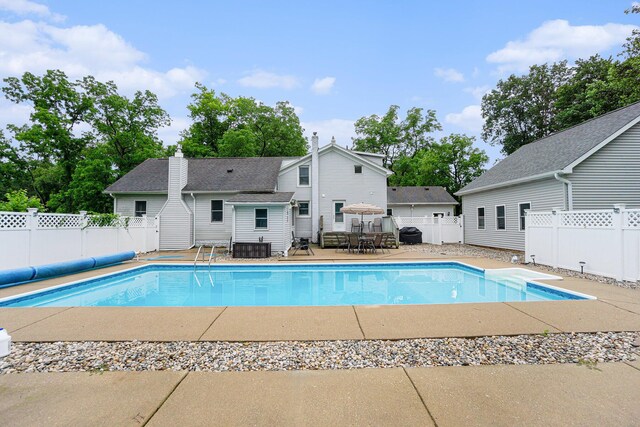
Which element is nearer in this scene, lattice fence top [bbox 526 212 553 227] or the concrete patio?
the concrete patio

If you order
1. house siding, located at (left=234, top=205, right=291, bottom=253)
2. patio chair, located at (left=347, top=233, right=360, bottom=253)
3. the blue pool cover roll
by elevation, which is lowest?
the blue pool cover roll

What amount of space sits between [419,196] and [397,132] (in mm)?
11935

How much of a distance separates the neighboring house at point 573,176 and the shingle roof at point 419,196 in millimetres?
10780

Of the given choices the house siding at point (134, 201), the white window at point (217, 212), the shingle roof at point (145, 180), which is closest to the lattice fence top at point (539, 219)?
the white window at point (217, 212)

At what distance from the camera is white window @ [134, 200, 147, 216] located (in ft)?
56.4

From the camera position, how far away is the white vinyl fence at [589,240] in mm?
7184

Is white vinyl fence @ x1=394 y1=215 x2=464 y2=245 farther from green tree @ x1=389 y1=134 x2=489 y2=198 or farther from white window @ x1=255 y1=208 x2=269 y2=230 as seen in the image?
green tree @ x1=389 y1=134 x2=489 y2=198

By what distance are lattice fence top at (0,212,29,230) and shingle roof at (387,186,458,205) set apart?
23.4 m

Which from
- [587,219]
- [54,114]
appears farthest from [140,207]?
[587,219]

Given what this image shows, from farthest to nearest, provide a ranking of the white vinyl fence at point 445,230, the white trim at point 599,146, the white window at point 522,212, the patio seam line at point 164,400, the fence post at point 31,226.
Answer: the white vinyl fence at point 445,230 → the white window at point 522,212 → the white trim at point 599,146 → the fence post at point 31,226 → the patio seam line at point 164,400

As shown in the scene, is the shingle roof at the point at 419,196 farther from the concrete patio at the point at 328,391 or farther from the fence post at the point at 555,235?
the concrete patio at the point at 328,391

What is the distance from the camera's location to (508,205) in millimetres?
14320

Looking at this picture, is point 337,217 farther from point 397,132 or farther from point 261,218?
point 397,132

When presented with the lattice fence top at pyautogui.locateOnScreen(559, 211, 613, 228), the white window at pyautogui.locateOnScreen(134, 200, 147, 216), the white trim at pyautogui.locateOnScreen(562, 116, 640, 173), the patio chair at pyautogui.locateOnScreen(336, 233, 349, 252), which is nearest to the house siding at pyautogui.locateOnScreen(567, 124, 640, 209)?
the white trim at pyautogui.locateOnScreen(562, 116, 640, 173)
